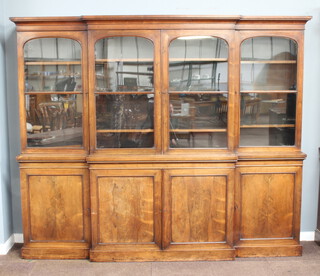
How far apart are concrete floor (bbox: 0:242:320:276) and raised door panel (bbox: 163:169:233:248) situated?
20 centimetres

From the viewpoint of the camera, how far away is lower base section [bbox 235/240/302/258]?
11.5ft

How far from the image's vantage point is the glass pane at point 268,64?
3.41 meters

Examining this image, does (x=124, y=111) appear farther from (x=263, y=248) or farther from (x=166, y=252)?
(x=263, y=248)

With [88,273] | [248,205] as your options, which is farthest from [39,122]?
[248,205]

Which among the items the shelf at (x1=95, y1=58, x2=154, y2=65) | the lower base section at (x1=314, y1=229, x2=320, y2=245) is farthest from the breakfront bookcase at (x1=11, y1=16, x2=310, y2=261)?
the lower base section at (x1=314, y1=229, x2=320, y2=245)

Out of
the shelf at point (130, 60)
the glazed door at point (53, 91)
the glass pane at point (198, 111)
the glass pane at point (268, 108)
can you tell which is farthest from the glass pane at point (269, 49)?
the glazed door at point (53, 91)

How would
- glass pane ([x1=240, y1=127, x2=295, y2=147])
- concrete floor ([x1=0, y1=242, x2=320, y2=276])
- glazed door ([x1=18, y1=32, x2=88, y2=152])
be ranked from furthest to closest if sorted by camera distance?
glass pane ([x1=240, y1=127, x2=295, y2=147]) < glazed door ([x1=18, y1=32, x2=88, y2=152]) < concrete floor ([x1=0, y1=242, x2=320, y2=276])

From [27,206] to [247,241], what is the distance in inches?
79.6

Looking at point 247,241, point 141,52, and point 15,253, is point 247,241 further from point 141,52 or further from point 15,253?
point 15,253

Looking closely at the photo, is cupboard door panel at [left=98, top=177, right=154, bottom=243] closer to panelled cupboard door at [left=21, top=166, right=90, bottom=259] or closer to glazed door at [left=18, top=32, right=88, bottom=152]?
panelled cupboard door at [left=21, top=166, right=90, bottom=259]

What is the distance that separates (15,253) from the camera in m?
3.64

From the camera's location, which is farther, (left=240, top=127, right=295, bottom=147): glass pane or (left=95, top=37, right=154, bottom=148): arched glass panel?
(left=240, top=127, right=295, bottom=147): glass pane

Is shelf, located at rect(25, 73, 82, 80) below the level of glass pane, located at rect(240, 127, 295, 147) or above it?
above

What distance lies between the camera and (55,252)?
352cm
